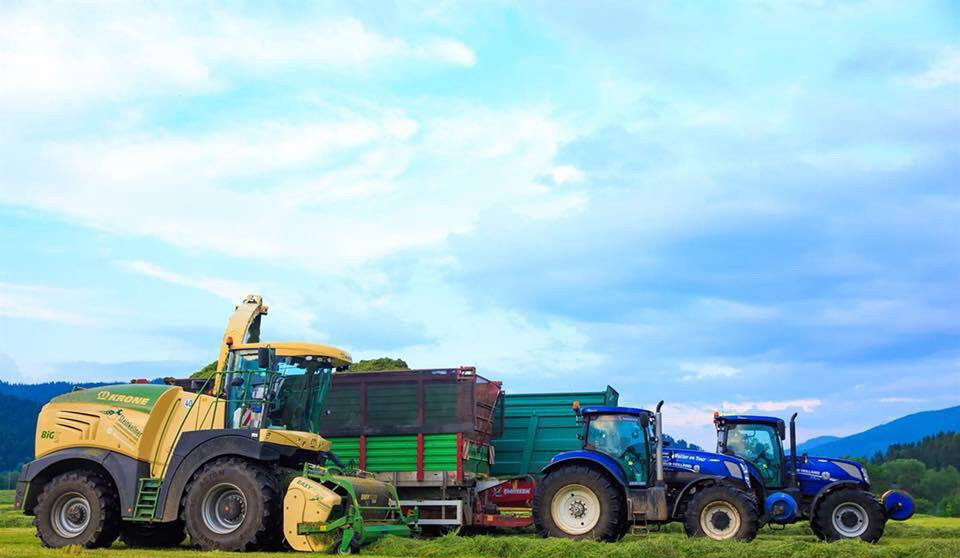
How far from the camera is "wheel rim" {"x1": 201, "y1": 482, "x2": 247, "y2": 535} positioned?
14078mm

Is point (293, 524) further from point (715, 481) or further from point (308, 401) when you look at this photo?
point (715, 481)

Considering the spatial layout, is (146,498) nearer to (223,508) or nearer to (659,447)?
(223,508)

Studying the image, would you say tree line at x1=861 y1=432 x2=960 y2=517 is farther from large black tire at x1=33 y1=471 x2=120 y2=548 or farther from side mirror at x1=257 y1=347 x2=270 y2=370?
large black tire at x1=33 y1=471 x2=120 y2=548

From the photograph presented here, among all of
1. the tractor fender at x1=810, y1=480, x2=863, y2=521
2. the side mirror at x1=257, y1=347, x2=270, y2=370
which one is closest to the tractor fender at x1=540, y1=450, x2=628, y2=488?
the tractor fender at x1=810, y1=480, x2=863, y2=521

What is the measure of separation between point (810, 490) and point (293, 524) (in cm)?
928

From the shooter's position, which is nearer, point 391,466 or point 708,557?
point 708,557

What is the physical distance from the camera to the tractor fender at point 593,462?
1602 centimetres

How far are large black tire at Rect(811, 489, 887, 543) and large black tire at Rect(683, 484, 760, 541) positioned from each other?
7.12 feet

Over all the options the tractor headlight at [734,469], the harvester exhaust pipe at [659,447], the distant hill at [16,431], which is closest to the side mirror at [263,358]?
the harvester exhaust pipe at [659,447]

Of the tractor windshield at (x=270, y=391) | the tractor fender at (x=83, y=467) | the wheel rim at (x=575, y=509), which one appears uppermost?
the tractor windshield at (x=270, y=391)

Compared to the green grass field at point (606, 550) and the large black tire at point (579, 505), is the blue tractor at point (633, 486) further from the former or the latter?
the green grass field at point (606, 550)

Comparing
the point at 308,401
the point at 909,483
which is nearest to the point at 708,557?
the point at 308,401

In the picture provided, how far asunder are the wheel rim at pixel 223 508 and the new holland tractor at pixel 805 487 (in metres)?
8.49

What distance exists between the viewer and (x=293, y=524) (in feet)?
44.5
